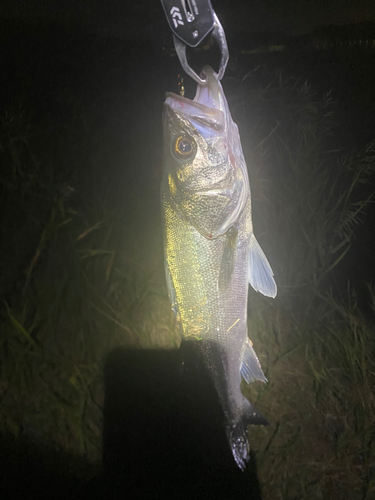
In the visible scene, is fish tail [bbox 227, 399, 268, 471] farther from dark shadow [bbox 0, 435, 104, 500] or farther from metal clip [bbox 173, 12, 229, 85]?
dark shadow [bbox 0, 435, 104, 500]

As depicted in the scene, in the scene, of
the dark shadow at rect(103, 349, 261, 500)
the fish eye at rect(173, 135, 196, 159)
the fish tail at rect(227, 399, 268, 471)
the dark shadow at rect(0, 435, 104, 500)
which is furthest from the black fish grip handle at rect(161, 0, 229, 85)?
the dark shadow at rect(0, 435, 104, 500)

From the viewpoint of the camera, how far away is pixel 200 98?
0.57 meters

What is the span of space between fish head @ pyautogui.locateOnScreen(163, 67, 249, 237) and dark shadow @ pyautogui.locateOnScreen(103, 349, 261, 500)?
3.21 ft

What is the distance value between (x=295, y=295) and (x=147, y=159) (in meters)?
1.28

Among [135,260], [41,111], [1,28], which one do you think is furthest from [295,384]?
[1,28]

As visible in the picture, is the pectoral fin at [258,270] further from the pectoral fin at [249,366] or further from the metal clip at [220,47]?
the metal clip at [220,47]

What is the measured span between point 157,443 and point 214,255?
1279 mm

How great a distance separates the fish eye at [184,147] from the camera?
61 cm

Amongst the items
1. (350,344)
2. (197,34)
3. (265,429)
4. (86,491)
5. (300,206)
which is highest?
(197,34)

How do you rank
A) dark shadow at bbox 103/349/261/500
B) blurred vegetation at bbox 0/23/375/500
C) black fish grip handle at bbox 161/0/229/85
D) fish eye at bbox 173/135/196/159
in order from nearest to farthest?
black fish grip handle at bbox 161/0/229/85 < fish eye at bbox 173/135/196/159 < dark shadow at bbox 103/349/261/500 < blurred vegetation at bbox 0/23/375/500

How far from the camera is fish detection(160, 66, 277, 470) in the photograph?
0.62 metres

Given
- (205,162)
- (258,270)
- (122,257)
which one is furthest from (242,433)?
(122,257)

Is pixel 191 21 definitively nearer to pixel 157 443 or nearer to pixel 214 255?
pixel 214 255

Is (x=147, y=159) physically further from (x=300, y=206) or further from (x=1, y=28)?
(x=300, y=206)
